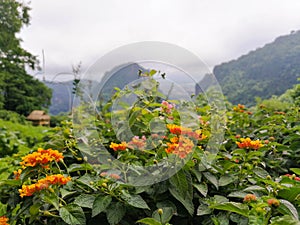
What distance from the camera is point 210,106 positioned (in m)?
1.13

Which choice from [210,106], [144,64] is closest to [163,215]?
[144,64]

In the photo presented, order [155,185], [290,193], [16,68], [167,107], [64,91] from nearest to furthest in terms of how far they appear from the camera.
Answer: [290,193]
[155,185]
[167,107]
[64,91]
[16,68]

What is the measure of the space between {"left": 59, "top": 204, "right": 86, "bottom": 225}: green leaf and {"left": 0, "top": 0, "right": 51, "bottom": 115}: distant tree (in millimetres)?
9912

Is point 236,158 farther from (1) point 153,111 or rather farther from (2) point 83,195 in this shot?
(2) point 83,195

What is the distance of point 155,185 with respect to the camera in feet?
2.43

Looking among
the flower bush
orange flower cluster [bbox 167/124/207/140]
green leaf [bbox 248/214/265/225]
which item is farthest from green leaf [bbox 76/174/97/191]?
green leaf [bbox 248/214/265/225]

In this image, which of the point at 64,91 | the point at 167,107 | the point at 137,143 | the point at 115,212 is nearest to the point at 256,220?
the point at 115,212

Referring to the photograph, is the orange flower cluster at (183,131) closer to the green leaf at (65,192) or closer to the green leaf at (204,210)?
the green leaf at (204,210)

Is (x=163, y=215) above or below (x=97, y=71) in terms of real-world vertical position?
below

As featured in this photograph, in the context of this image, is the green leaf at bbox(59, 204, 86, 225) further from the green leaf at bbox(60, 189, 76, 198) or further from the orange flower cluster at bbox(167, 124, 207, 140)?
the orange flower cluster at bbox(167, 124, 207, 140)

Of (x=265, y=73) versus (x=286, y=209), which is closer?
(x=286, y=209)

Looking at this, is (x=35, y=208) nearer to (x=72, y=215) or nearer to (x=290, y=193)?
(x=72, y=215)

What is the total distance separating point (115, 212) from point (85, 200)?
8 centimetres

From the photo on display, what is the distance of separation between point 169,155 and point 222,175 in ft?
0.65
